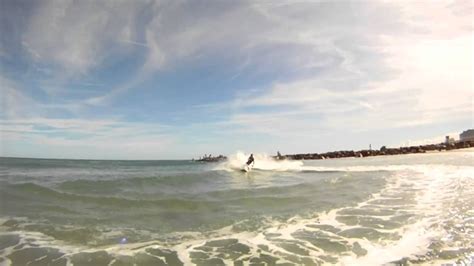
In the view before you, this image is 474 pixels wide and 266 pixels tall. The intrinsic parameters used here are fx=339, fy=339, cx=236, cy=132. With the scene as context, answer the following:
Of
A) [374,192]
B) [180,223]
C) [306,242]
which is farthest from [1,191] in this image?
[374,192]

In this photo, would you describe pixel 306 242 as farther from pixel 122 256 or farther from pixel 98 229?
pixel 98 229

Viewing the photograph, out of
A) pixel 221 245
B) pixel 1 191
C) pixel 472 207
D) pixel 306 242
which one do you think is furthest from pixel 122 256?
pixel 1 191

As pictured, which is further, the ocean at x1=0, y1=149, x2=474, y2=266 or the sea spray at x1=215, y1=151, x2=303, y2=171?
the sea spray at x1=215, y1=151, x2=303, y2=171

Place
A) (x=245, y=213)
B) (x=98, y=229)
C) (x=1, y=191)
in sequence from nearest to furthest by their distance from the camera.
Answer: (x=98, y=229) → (x=245, y=213) → (x=1, y=191)

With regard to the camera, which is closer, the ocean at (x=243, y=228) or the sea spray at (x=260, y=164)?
the ocean at (x=243, y=228)

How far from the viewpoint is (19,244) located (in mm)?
8617

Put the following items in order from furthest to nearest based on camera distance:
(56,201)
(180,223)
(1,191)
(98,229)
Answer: (1,191)
(56,201)
(180,223)
(98,229)

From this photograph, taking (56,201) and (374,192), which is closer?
(56,201)

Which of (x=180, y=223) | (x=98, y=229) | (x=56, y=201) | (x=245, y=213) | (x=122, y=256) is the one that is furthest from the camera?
(x=56, y=201)

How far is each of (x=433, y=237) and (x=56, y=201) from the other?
14569 mm

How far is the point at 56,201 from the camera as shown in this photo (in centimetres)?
1512

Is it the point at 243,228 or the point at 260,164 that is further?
the point at 260,164

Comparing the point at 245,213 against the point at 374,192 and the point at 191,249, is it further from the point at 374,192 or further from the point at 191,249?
the point at 374,192

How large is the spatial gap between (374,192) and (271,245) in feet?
33.7
